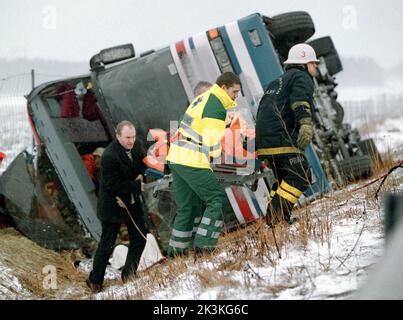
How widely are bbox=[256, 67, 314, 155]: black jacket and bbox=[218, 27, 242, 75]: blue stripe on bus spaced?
0.81 meters

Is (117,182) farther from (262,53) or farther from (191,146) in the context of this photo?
(262,53)

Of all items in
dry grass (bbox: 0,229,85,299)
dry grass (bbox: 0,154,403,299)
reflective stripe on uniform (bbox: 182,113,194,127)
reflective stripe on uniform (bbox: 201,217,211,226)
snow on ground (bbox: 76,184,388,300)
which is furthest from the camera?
dry grass (bbox: 0,229,85,299)

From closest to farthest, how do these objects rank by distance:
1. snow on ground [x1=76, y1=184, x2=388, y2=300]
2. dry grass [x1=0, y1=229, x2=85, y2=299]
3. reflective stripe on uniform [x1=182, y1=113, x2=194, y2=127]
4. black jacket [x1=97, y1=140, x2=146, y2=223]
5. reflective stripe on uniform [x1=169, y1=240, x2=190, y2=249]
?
1. snow on ground [x1=76, y1=184, x2=388, y2=300]
2. reflective stripe on uniform [x1=182, y1=113, x2=194, y2=127]
3. reflective stripe on uniform [x1=169, y1=240, x2=190, y2=249]
4. black jacket [x1=97, y1=140, x2=146, y2=223]
5. dry grass [x1=0, y1=229, x2=85, y2=299]

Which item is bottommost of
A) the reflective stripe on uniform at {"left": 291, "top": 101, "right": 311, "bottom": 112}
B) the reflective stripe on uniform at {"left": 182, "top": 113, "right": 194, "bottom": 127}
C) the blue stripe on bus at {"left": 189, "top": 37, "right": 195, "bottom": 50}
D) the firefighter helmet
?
the reflective stripe on uniform at {"left": 291, "top": 101, "right": 311, "bottom": 112}

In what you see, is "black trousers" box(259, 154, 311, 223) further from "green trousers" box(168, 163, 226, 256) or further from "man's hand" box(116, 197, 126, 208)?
"man's hand" box(116, 197, 126, 208)

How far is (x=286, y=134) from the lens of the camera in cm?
492

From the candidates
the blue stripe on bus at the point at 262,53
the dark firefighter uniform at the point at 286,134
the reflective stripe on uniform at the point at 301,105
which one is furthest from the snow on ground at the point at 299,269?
the blue stripe on bus at the point at 262,53

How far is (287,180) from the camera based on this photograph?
191 inches

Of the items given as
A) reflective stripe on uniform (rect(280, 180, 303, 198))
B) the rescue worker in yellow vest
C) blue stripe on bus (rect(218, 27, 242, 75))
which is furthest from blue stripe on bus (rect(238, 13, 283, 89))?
reflective stripe on uniform (rect(280, 180, 303, 198))

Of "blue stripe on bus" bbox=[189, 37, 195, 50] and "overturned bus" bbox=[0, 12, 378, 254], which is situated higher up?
"blue stripe on bus" bbox=[189, 37, 195, 50]

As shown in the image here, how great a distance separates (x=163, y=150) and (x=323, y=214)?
168 cm

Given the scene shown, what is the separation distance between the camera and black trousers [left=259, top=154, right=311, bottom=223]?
480 centimetres

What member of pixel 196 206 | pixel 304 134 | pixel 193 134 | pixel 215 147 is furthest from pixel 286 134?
pixel 196 206
